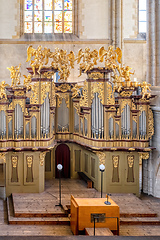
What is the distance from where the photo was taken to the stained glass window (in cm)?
2636

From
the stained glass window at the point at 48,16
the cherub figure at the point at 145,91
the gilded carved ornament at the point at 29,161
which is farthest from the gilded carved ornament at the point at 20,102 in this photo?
the stained glass window at the point at 48,16

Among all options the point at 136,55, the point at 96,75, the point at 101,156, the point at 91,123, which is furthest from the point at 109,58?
the point at 136,55

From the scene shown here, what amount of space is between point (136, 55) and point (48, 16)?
6628mm

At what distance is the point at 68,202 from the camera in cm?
→ 1712

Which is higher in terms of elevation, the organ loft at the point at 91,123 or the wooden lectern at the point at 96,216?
the organ loft at the point at 91,123

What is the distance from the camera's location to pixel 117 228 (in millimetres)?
14070

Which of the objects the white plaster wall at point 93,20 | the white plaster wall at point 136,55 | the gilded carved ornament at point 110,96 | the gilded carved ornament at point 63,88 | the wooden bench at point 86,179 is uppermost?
the white plaster wall at point 93,20

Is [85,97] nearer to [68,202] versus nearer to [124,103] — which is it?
[124,103]

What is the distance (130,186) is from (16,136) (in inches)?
241

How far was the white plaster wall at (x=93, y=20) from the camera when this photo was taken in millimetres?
26188

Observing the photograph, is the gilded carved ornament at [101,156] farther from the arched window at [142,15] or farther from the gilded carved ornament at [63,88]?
the arched window at [142,15]

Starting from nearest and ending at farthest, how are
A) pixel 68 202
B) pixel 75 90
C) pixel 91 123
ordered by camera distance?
pixel 68 202, pixel 91 123, pixel 75 90

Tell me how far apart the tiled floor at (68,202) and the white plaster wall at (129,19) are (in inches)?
451

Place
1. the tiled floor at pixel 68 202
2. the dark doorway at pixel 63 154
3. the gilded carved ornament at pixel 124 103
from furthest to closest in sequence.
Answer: the dark doorway at pixel 63 154
the gilded carved ornament at pixel 124 103
the tiled floor at pixel 68 202
